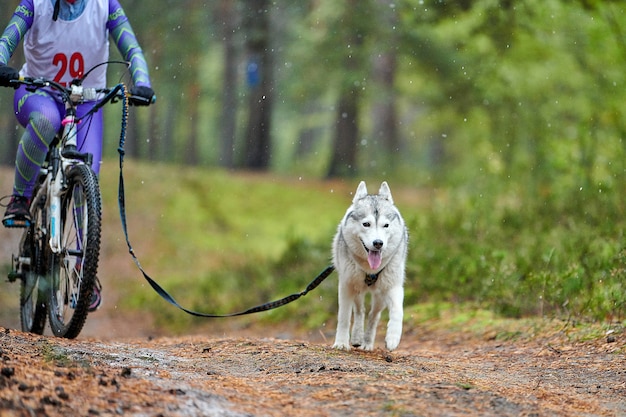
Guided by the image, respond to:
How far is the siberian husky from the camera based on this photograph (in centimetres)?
569

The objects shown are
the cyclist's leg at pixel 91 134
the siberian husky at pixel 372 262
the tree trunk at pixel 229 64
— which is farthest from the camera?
the tree trunk at pixel 229 64

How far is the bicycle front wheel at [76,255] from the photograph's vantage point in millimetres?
5586

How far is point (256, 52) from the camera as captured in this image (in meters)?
23.6

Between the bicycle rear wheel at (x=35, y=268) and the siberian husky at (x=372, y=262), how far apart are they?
8.00 feet

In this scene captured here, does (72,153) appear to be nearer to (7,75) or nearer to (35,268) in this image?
(7,75)

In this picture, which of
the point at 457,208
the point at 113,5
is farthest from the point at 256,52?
the point at 113,5

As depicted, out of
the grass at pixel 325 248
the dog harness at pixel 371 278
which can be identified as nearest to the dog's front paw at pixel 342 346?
the dog harness at pixel 371 278

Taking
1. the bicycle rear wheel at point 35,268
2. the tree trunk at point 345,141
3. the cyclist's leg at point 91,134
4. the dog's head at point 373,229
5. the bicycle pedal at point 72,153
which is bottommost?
the bicycle rear wheel at point 35,268

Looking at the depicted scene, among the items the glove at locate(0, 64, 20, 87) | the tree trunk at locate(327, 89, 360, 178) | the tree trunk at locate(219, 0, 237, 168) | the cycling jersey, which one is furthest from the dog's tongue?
the tree trunk at locate(219, 0, 237, 168)

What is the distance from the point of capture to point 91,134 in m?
6.37

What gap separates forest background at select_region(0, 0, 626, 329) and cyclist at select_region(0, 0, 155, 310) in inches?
164

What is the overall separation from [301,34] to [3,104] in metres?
12.0

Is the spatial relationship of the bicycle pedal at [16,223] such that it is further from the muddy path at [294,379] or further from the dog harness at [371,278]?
the dog harness at [371,278]

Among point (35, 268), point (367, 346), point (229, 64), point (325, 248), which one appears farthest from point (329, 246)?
point (229, 64)
